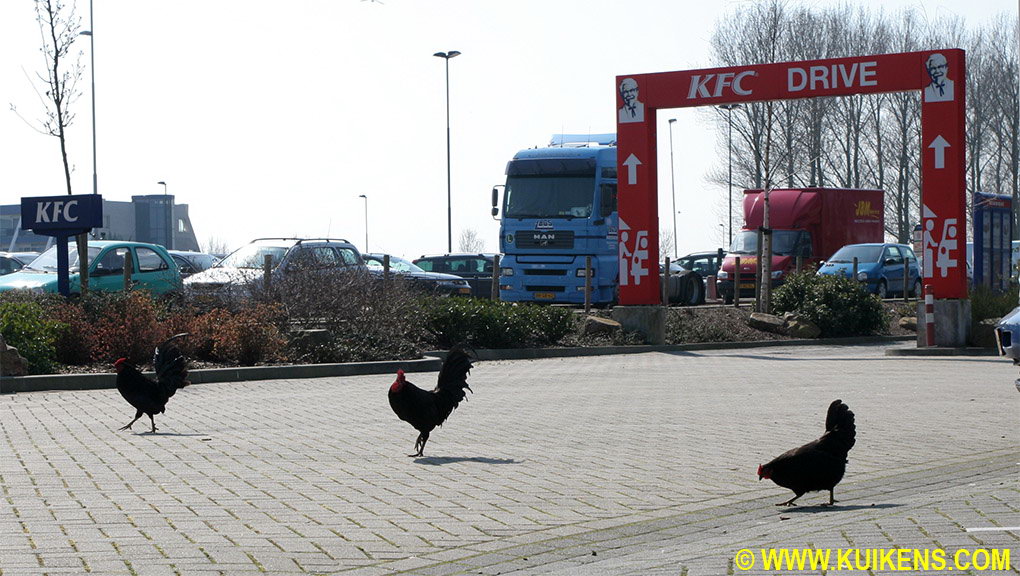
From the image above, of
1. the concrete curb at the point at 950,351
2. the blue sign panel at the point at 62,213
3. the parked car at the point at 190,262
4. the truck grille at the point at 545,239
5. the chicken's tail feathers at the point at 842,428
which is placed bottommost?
the concrete curb at the point at 950,351

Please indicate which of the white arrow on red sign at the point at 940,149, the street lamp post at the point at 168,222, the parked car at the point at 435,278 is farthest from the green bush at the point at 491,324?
the street lamp post at the point at 168,222

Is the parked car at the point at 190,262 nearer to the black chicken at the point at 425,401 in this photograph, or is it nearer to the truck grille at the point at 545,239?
the truck grille at the point at 545,239

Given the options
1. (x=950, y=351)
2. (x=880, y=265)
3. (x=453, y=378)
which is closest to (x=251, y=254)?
(x=950, y=351)

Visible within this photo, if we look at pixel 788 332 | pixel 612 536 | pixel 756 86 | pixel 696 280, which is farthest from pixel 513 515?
pixel 696 280

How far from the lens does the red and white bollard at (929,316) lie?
71.3ft

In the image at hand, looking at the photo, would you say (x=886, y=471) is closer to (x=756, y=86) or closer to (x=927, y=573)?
(x=927, y=573)

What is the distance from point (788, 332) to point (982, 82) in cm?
4321

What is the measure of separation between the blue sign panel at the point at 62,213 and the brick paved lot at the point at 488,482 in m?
4.25

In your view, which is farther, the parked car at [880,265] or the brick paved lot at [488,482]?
the parked car at [880,265]

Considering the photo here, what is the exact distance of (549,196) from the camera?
29203mm

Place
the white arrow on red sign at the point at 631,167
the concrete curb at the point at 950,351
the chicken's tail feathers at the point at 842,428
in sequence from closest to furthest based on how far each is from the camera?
the chicken's tail feathers at the point at 842,428 → the concrete curb at the point at 950,351 → the white arrow on red sign at the point at 631,167

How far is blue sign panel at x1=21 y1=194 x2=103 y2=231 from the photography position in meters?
18.7

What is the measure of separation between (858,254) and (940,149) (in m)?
15.6

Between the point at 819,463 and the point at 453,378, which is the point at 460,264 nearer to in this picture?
the point at 453,378
